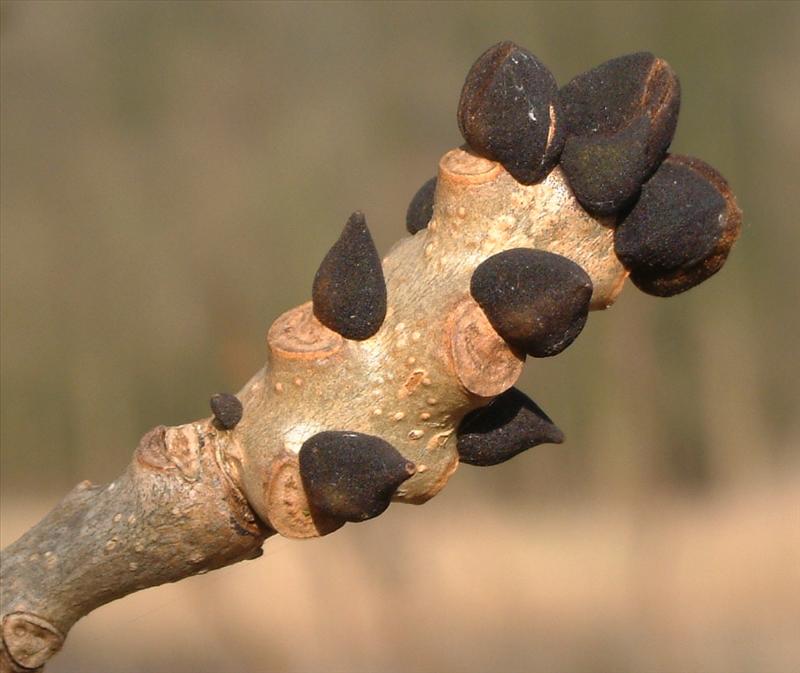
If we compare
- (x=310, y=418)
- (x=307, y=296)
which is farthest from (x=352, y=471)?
(x=307, y=296)

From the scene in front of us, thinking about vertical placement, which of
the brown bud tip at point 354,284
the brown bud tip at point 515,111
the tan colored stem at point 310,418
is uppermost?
the brown bud tip at point 515,111

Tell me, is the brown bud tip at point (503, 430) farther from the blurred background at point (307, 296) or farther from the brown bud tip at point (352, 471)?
the blurred background at point (307, 296)

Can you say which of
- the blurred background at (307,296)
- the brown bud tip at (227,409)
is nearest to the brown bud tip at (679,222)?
the brown bud tip at (227,409)

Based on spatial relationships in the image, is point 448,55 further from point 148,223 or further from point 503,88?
point 503,88

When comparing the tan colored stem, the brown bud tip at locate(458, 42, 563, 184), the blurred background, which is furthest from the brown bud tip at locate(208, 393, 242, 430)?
the blurred background

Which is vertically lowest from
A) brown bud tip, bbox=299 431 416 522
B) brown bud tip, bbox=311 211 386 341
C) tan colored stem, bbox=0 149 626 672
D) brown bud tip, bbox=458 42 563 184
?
brown bud tip, bbox=299 431 416 522

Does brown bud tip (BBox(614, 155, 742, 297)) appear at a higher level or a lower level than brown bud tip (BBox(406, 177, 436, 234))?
lower

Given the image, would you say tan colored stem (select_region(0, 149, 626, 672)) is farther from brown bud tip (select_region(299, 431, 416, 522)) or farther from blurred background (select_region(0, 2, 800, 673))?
blurred background (select_region(0, 2, 800, 673))
